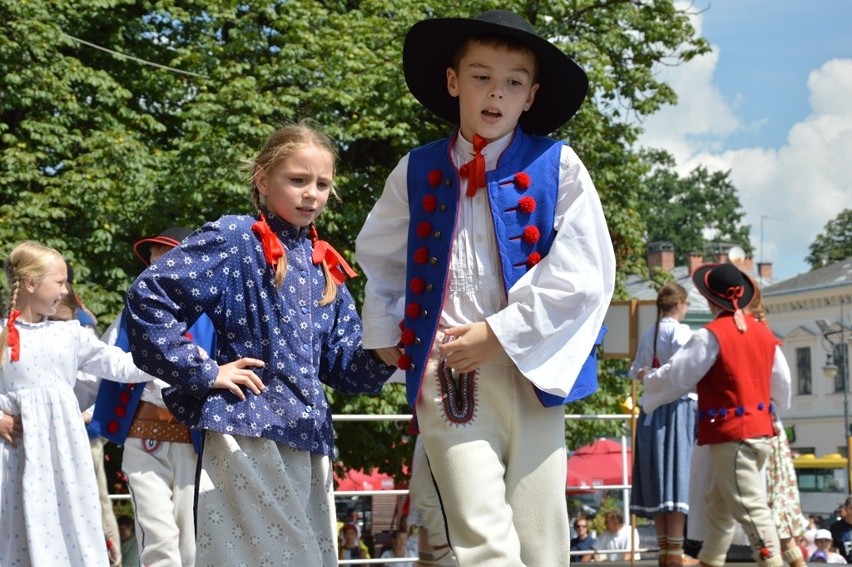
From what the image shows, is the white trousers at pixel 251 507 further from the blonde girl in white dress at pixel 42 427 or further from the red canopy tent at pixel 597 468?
the red canopy tent at pixel 597 468

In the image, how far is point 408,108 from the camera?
19.0 metres

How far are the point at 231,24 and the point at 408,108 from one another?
378 centimetres

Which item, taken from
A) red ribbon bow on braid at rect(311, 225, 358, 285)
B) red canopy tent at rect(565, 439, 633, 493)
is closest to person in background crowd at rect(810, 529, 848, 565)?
red ribbon bow on braid at rect(311, 225, 358, 285)

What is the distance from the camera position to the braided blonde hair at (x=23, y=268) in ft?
22.0

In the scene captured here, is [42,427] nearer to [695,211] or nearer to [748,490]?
[748,490]

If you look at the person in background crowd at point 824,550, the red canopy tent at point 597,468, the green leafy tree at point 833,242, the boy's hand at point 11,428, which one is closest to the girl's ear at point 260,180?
the boy's hand at point 11,428

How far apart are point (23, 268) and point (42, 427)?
2.64 ft

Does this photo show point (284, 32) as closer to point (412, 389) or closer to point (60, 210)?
point (60, 210)

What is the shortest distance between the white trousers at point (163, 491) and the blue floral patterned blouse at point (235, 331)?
8.39 feet

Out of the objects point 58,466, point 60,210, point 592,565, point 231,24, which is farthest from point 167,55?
point 58,466

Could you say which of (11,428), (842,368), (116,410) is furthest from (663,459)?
(842,368)

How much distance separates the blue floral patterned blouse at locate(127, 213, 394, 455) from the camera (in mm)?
4176

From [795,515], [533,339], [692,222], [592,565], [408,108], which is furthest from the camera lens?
[692,222]

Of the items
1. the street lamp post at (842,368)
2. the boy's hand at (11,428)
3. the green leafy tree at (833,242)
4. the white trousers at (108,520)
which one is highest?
the green leafy tree at (833,242)
